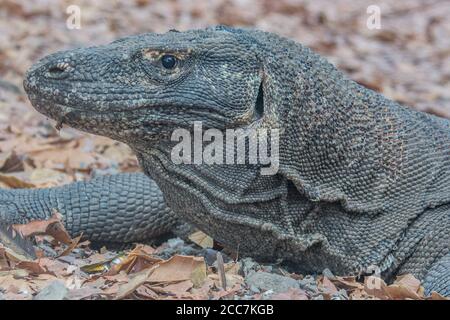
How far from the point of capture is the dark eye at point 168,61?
219 inches

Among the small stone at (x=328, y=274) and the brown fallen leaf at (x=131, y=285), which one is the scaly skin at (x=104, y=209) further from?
the brown fallen leaf at (x=131, y=285)

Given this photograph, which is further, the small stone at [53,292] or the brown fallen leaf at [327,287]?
the brown fallen leaf at [327,287]

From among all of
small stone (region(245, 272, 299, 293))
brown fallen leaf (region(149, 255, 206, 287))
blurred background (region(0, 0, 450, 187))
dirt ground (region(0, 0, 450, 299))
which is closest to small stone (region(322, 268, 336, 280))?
dirt ground (region(0, 0, 450, 299))

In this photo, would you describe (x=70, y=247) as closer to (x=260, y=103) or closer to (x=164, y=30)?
(x=260, y=103)

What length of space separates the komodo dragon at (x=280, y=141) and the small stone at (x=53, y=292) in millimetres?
982

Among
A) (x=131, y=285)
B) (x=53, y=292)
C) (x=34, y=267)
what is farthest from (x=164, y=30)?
(x=53, y=292)

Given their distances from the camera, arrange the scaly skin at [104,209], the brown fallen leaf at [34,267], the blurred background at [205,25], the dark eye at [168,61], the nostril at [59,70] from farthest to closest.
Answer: the blurred background at [205,25]
the scaly skin at [104,209]
the brown fallen leaf at [34,267]
the dark eye at [168,61]
the nostril at [59,70]

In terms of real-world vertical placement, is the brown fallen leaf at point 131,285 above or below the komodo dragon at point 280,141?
below

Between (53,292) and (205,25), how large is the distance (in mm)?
11572

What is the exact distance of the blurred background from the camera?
32.8 feet

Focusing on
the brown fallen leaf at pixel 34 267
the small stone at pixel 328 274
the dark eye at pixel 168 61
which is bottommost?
the small stone at pixel 328 274

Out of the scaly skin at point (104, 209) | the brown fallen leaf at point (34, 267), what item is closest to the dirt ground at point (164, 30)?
the brown fallen leaf at point (34, 267)
